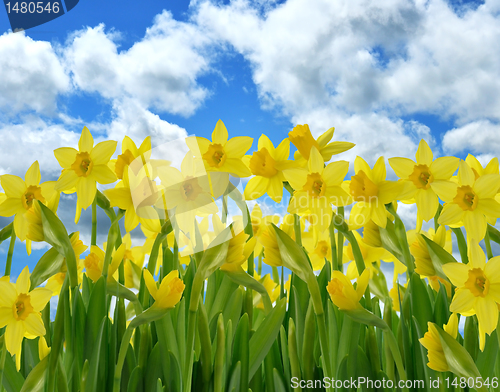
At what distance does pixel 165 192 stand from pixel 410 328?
0.82m

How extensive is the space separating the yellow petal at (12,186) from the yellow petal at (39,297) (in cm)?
32

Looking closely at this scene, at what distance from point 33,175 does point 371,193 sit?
1.05 meters

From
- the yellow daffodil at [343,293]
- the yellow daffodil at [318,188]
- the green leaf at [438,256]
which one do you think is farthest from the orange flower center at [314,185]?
the green leaf at [438,256]

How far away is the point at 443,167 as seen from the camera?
1138mm

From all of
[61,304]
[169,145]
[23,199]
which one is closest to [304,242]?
[169,145]

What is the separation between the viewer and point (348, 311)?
0.98 m

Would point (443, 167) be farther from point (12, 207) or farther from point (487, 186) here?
point (12, 207)

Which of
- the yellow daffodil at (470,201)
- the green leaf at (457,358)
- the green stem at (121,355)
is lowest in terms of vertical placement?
the green leaf at (457,358)

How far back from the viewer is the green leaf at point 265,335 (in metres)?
1.06

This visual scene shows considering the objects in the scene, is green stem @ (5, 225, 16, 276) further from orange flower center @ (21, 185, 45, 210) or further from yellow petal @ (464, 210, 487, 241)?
yellow petal @ (464, 210, 487, 241)

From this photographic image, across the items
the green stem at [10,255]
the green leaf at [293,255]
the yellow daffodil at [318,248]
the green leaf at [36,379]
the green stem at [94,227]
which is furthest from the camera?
the yellow daffodil at [318,248]

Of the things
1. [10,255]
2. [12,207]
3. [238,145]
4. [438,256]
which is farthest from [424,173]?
[10,255]

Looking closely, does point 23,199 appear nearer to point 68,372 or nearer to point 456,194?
point 68,372

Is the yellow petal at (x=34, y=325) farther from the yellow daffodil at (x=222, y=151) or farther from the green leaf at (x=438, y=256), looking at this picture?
the green leaf at (x=438, y=256)
